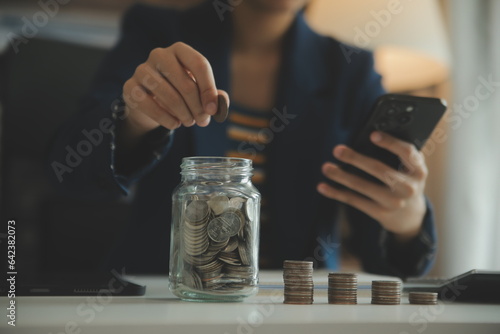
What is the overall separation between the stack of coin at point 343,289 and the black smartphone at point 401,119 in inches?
10.1

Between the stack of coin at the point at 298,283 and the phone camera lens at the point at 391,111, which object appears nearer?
the stack of coin at the point at 298,283

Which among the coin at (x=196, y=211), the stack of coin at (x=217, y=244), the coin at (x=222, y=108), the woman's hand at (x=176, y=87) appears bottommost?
the stack of coin at (x=217, y=244)

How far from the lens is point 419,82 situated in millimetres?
1999

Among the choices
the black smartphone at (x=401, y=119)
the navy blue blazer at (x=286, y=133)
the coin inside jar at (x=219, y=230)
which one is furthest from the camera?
the navy blue blazer at (x=286, y=133)

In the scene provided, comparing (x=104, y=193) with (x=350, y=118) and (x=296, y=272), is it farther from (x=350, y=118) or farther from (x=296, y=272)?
(x=350, y=118)

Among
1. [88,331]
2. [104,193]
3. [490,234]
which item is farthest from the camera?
[490,234]

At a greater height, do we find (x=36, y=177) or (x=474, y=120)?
(x=474, y=120)

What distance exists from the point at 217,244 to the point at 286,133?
0.64 meters

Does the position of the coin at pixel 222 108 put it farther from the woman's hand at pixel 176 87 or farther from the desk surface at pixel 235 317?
the desk surface at pixel 235 317

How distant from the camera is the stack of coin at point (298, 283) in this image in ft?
1.81

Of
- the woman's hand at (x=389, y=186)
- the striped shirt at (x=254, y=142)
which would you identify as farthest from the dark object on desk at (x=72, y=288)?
the striped shirt at (x=254, y=142)

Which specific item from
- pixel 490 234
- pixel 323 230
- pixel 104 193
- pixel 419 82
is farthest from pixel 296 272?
pixel 419 82

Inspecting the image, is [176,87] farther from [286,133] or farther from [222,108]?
[286,133]

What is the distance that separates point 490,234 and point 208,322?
1558mm
